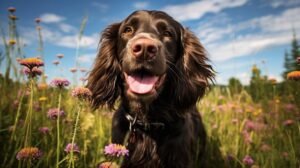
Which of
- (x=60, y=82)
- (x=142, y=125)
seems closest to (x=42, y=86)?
(x=142, y=125)

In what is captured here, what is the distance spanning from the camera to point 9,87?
3.57 meters

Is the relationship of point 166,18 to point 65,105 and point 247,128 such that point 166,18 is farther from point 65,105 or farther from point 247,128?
point 247,128

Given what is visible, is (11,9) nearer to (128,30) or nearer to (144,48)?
(128,30)

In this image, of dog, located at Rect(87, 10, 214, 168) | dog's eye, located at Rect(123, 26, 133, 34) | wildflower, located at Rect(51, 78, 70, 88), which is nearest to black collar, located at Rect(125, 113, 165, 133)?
dog, located at Rect(87, 10, 214, 168)

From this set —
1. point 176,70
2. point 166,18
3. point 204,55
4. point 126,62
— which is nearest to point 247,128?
point 204,55

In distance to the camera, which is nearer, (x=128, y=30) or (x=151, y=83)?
(x=151, y=83)

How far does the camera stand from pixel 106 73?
3.05 m

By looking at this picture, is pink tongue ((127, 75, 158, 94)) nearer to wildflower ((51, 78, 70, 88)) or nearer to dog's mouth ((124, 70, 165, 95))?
dog's mouth ((124, 70, 165, 95))

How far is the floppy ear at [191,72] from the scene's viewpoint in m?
2.91

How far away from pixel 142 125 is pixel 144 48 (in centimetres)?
78

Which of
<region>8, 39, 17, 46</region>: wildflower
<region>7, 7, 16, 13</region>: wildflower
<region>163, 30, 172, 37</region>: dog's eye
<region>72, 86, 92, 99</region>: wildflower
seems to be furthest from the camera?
<region>7, 7, 16, 13</region>: wildflower

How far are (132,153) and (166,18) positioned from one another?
3.93 ft

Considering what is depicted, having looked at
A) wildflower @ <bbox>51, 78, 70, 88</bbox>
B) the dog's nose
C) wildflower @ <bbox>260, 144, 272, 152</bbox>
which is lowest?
wildflower @ <bbox>260, 144, 272, 152</bbox>

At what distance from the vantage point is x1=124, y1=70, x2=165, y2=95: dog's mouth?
92.2 inches
